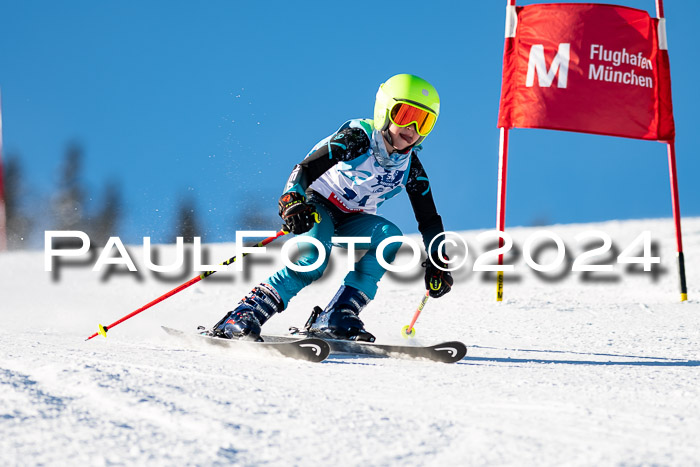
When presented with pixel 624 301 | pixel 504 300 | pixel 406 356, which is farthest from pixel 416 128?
pixel 624 301

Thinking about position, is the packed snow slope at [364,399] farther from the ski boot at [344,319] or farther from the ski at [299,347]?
the ski boot at [344,319]

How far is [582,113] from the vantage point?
704 cm

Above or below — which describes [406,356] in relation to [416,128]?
below

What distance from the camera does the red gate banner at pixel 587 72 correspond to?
22.7 ft

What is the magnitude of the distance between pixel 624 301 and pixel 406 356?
13.1 ft

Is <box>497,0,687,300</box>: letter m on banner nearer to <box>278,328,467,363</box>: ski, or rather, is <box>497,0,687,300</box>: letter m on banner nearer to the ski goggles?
the ski goggles

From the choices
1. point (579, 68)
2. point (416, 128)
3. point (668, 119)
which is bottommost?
point (416, 128)

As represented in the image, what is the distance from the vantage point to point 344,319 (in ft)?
12.1

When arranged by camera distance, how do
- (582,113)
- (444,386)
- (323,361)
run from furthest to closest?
(582,113), (323,361), (444,386)

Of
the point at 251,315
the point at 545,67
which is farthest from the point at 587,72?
the point at 251,315

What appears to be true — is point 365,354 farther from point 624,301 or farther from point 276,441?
point 624,301

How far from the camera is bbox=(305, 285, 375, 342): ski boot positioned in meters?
3.64

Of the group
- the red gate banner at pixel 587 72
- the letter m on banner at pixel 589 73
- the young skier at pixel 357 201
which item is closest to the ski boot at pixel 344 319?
the young skier at pixel 357 201

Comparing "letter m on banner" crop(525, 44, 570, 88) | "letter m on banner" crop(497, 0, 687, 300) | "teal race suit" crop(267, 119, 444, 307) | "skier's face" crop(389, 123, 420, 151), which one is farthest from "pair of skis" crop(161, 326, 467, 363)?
"letter m on banner" crop(525, 44, 570, 88)
